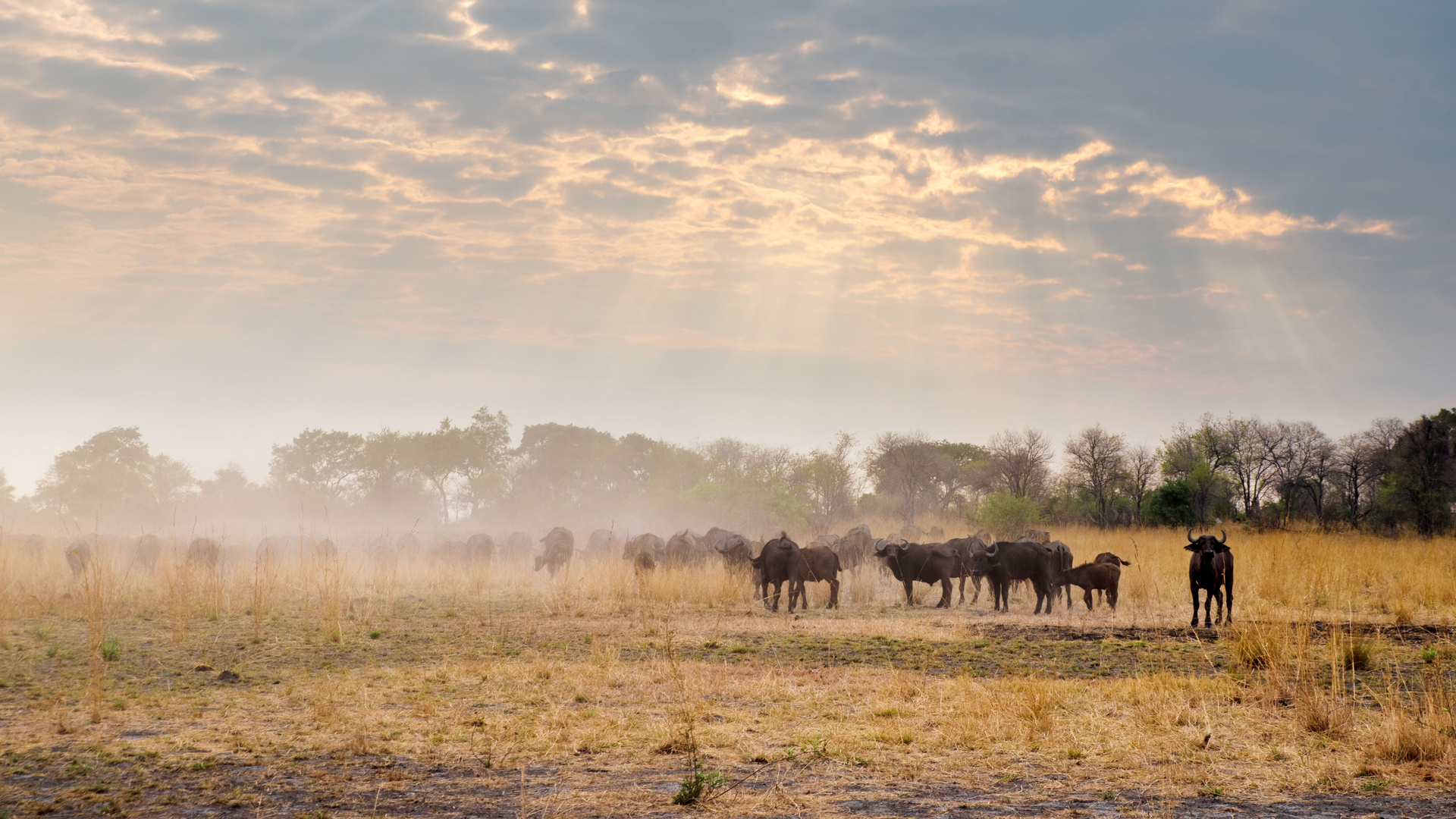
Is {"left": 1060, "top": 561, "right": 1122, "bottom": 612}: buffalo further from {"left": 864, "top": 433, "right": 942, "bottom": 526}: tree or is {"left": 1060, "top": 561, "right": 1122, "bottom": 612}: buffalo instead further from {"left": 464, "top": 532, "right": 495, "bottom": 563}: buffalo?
{"left": 864, "top": 433, "right": 942, "bottom": 526}: tree

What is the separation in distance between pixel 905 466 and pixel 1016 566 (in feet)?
136

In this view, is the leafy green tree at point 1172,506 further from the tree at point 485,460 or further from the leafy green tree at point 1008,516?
the tree at point 485,460

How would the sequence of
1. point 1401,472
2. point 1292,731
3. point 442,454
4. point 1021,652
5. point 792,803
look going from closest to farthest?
point 792,803, point 1292,731, point 1021,652, point 1401,472, point 442,454

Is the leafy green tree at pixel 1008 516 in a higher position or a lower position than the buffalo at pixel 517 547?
higher

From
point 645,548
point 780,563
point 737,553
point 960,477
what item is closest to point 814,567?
point 780,563

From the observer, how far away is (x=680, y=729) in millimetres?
7715

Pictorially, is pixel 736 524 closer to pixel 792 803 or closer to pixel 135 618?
pixel 135 618

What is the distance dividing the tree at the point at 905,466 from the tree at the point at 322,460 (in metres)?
37.3

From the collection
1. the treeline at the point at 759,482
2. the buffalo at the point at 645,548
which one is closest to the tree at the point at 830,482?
the treeline at the point at 759,482

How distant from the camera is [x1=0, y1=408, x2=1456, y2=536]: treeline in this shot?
40.4 meters

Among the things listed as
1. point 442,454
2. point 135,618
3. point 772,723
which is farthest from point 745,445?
point 772,723

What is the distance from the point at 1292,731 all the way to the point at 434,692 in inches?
Answer: 318

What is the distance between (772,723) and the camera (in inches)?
323

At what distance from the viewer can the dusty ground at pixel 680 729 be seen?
605 cm
